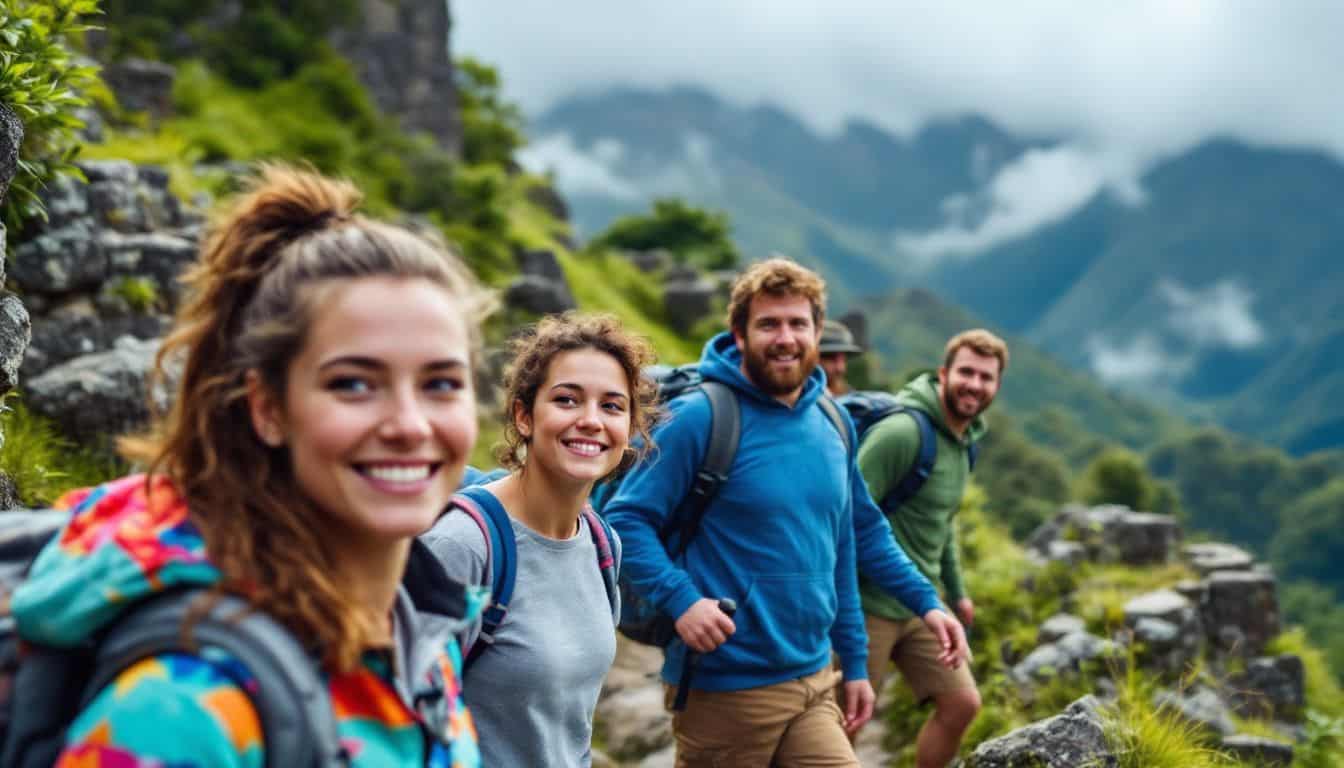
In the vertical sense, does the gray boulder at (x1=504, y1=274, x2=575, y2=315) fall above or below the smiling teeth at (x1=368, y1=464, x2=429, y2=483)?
above

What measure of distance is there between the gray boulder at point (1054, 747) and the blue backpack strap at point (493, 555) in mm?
2772

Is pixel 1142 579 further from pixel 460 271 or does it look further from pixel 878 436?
pixel 460 271

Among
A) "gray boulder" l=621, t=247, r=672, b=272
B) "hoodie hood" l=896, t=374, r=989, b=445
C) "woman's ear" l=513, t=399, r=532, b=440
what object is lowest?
"woman's ear" l=513, t=399, r=532, b=440

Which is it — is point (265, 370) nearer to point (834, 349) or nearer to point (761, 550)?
point (761, 550)

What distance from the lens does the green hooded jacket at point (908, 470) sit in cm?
539

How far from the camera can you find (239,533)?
4.78 feet

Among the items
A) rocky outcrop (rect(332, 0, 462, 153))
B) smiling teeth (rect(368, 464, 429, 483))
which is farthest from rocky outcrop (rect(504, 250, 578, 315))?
rocky outcrop (rect(332, 0, 462, 153))

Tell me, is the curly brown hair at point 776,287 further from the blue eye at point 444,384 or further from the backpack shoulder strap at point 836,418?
the blue eye at point 444,384

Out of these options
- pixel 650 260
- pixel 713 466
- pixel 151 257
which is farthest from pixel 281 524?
pixel 650 260

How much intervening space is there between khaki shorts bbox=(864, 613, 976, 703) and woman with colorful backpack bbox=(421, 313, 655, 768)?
2.64m

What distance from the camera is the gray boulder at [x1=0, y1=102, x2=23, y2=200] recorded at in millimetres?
3637

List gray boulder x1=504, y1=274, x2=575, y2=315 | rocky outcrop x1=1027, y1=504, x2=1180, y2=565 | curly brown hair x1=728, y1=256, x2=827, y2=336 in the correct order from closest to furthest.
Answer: curly brown hair x1=728, y1=256, x2=827, y2=336
rocky outcrop x1=1027, y1=504, x2=1180, y2=565
gray boulder x1=504, y1=274, x2=575, y2=315

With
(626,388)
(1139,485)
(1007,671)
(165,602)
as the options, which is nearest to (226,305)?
(165,602)

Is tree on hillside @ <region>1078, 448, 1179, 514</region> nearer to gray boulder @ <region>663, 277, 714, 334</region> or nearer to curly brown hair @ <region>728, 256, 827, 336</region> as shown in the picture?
gray boulder @ <region>663, 277, 714, 334</region>
